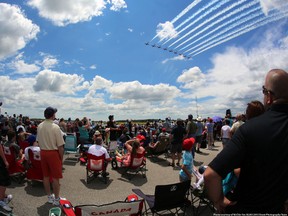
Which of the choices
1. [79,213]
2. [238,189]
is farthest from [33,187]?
[238,189]

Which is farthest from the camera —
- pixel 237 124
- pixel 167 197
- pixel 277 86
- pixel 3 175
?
pixel 237 124

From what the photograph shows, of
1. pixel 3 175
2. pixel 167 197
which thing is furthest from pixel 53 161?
pixel 167 197

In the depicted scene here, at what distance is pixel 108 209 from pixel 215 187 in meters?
2.02

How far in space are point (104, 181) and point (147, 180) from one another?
1.34 meters

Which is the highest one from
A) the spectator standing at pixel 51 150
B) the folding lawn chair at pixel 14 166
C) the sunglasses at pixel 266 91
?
the sunglasses at pixel 266 91

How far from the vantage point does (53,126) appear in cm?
482

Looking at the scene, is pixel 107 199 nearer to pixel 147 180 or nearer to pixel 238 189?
pixel 147 180

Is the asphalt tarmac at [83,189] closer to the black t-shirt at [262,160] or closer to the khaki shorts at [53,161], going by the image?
the khaki shorts at [53,161]

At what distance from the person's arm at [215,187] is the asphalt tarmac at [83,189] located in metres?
3.46

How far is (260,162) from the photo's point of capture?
1468 millimetres

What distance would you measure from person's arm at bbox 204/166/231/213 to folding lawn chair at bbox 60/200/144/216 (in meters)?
1.89

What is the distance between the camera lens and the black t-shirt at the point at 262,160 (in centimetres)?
145

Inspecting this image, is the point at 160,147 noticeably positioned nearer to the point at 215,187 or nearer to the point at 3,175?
the point at 3,175

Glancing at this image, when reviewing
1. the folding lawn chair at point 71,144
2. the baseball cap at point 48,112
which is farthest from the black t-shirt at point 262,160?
the folding lawn chair at point 71,144
